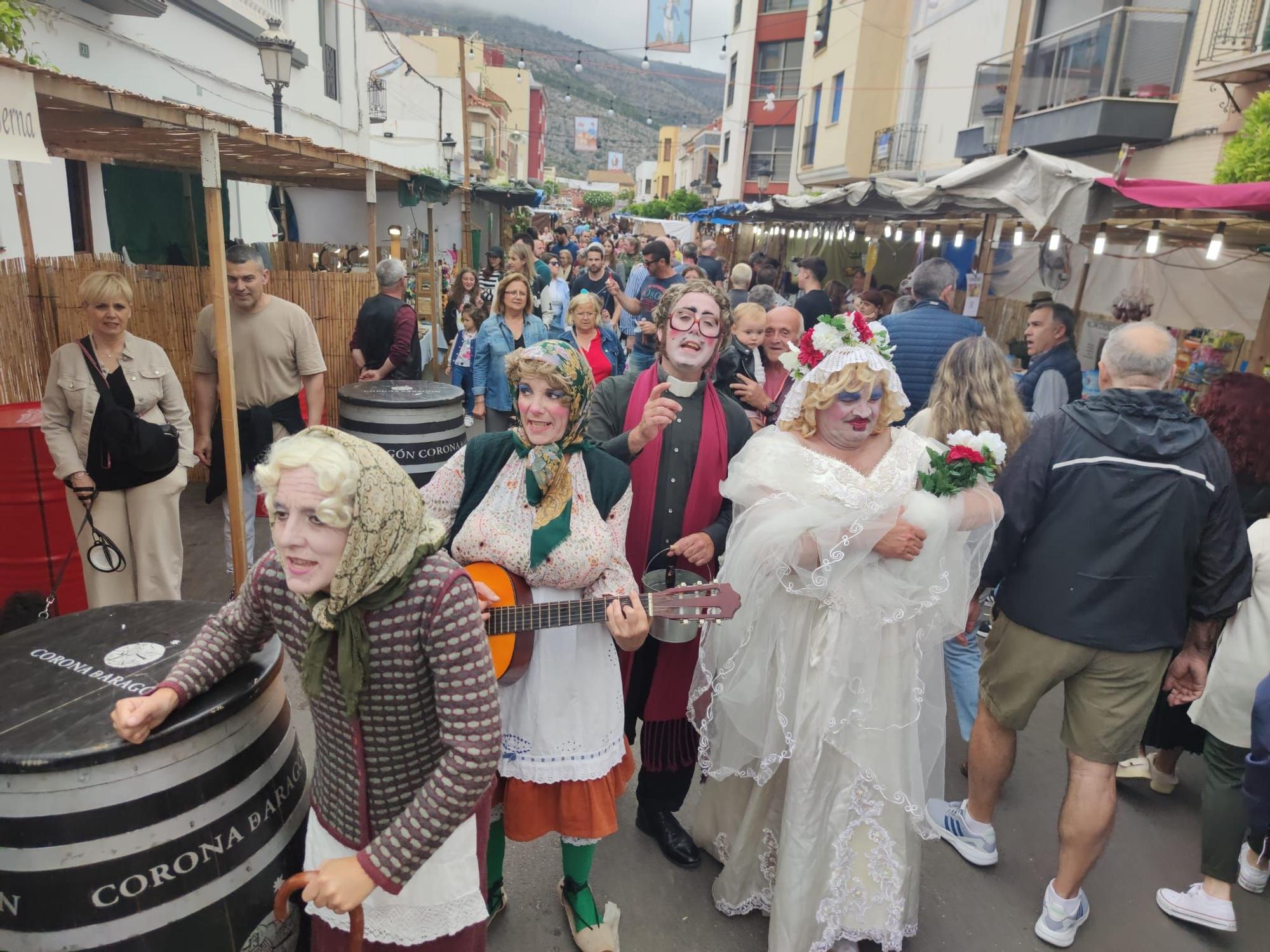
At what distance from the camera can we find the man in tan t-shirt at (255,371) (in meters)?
4.58

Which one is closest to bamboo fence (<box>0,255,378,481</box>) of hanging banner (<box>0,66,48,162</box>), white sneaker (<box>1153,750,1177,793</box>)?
hanging banner (<box>0,66,48,162</box>)

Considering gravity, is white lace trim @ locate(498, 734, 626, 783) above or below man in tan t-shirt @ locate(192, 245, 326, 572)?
below

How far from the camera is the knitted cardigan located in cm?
155

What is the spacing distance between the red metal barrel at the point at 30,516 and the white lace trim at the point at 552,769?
9.42ft

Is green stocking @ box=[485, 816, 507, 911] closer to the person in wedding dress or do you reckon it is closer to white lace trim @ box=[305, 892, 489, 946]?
white lace trim @ box=[305, 892, 489, 946]

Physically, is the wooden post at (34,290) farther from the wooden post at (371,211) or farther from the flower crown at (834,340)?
the flower crown at (834,340)

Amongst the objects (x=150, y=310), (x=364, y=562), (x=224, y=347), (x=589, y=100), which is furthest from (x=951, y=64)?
(x=589, y=100)

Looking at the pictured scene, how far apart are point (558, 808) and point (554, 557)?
0.79 m

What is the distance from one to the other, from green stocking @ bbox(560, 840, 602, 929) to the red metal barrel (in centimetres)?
295

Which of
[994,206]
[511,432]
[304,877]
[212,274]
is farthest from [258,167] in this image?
[304,877]

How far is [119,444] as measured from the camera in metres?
3.74

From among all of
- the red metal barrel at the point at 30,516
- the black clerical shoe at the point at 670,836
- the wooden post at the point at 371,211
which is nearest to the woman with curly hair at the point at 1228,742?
the black clerical shoe at the point at 670,836

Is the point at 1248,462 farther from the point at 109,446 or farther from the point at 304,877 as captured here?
the point at 109,446

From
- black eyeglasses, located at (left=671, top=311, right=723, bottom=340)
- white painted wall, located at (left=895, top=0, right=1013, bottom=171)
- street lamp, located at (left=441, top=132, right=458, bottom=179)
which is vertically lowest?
black eyeglasses, located at (left=671, top=311, right=723, bottom=340)
